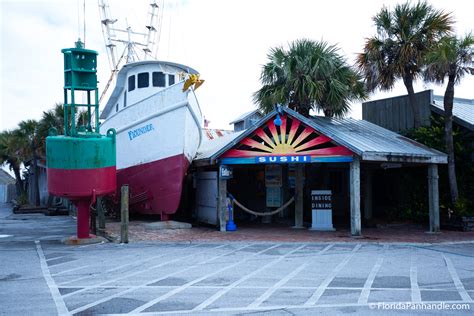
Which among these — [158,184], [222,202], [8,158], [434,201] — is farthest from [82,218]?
[8,158]

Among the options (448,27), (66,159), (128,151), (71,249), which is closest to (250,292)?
(71,249)

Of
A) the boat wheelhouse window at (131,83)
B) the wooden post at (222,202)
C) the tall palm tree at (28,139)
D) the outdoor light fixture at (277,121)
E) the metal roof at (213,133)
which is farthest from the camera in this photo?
the tall palm tree at (28,139)

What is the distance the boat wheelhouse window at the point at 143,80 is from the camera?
18281mm

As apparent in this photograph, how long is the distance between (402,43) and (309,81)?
3287 millimetres

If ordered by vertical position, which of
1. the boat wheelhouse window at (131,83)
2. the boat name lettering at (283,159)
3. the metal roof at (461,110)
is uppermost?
the boat wheelhouse window at (131,83)

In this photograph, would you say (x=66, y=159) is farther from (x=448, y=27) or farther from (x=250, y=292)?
(x=448, y=27)

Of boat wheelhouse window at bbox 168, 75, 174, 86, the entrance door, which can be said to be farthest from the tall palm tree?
the entrance door

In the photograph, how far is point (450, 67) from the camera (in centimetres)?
1430

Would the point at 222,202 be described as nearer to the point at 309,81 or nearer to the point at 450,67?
the point at 309,81

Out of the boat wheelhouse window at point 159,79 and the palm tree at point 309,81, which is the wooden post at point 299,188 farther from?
the boat wheelhouse window at point 159,79

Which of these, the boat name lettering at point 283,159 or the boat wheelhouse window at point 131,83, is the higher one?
the boat wheelhouse window at point 131,83

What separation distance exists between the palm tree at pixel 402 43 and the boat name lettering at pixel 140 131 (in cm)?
767

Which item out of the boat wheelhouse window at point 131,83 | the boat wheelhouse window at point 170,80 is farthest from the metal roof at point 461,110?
the boat wheelhouse window at point 131,83

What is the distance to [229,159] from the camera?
48.8 feet
